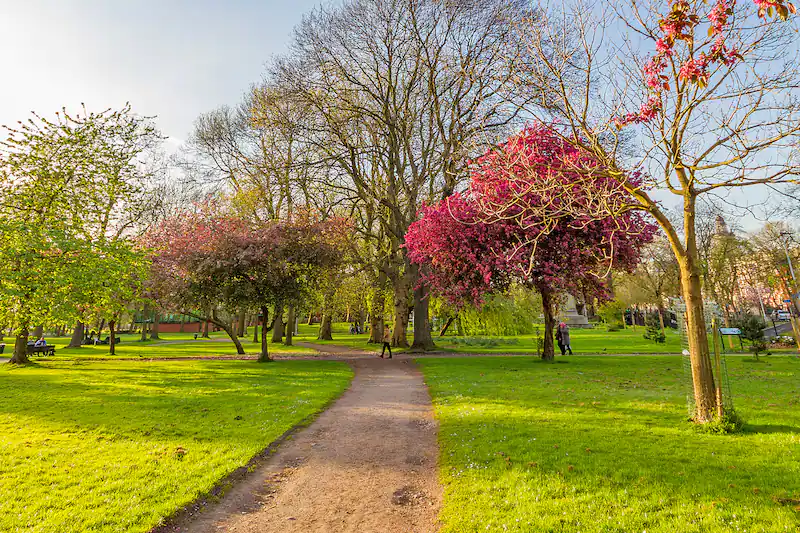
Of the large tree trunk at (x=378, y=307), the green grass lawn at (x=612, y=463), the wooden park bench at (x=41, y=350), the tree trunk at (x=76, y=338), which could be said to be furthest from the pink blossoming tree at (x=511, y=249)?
the tree trunk at (x=76, y=338)

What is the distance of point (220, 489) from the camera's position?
5766 mm

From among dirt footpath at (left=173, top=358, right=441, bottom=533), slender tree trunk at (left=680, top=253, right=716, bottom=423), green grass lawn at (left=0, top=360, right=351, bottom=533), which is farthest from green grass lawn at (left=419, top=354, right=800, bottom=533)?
green grass lawn at (left=0, top=360, right=351, bottom=533)

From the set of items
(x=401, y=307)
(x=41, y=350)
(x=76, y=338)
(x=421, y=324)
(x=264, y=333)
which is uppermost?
(x=401, y=307)

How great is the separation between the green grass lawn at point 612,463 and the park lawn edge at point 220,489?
114 inches

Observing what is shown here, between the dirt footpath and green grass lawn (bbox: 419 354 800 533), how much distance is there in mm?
396

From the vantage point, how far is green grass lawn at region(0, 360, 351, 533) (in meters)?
5.11

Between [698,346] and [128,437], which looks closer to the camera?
[698,346]

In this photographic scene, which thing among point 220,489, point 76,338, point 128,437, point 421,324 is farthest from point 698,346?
point 76,338

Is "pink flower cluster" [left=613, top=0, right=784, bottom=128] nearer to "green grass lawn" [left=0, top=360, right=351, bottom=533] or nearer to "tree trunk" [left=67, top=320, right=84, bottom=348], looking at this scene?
"green grass lawn" [left=0, top=360, right=351, bottom=533]

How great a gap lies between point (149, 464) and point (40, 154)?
63.8 ft

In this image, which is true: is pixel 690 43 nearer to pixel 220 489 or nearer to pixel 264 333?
pixel 220 489

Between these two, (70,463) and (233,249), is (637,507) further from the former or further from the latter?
(233,249)

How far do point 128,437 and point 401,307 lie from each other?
1859 cm

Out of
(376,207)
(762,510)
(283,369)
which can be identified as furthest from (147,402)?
(376,207)
